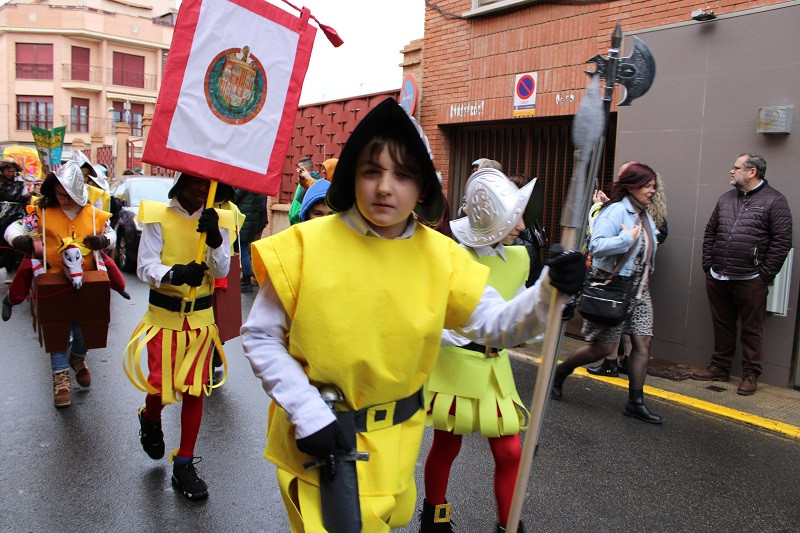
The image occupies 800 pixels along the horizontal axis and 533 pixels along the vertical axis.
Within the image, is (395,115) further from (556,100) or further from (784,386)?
(556,100)

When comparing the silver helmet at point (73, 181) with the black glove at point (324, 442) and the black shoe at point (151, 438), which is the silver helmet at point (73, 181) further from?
the black glove at point (324, 442)

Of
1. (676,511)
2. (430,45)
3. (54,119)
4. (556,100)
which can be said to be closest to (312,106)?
(430,45)

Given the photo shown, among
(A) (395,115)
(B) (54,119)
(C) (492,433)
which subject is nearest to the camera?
(A) (395,115)

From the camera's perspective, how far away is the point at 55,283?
16.6 ft

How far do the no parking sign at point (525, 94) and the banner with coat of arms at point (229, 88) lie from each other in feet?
20.0

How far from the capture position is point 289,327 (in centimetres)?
203

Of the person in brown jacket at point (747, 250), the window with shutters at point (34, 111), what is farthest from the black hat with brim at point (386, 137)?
the window with shutters at point (34, 111)

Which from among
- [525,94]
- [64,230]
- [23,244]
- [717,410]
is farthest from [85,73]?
[717,410]

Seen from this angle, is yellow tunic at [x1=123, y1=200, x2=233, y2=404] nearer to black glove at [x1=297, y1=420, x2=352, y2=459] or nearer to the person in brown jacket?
black glove at [x1=297, y1=420, x2=352, y2=459]

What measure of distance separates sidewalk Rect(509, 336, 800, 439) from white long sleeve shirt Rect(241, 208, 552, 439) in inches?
153

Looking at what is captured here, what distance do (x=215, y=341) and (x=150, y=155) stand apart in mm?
1228

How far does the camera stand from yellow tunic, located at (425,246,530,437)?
9.64ft

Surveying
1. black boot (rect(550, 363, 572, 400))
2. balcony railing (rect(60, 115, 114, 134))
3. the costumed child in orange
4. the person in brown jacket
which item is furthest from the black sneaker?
balcony railing (rect(60, 115, 114, 134))

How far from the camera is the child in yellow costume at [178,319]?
3.62 m
